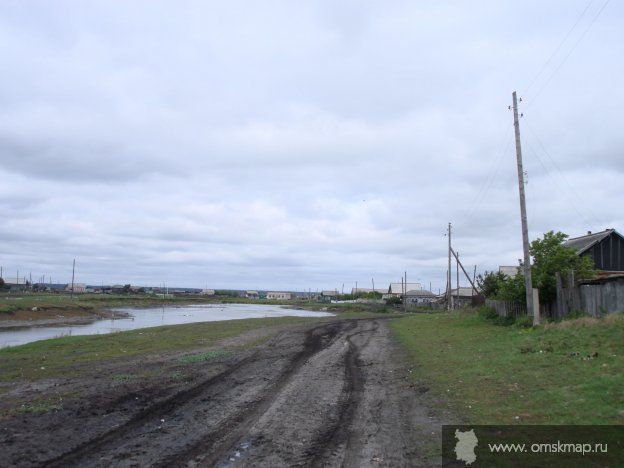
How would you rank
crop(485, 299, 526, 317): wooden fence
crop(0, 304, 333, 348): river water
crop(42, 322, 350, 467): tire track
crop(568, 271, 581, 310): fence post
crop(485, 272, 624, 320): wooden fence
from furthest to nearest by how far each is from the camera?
crop(0, 304, 333, 348): river water, crop(485, 299, 526, 317): wooden fence, crop(568, 271, 581, 310): fence post, crop(485, 272, 624, 320): wooden fence, crop(42, 322, 350, 467): tire track

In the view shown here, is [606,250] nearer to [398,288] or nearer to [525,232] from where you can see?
[525,232]

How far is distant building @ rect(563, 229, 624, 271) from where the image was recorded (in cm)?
3453

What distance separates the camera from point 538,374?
37.5ft

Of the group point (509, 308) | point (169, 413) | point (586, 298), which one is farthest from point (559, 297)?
point (169, 413)

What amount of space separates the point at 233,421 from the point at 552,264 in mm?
19943

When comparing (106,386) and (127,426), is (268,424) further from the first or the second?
(106,386)

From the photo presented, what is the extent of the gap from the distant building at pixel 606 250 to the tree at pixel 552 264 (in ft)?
37.1

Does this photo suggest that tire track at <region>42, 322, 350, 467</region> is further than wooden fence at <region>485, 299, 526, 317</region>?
No

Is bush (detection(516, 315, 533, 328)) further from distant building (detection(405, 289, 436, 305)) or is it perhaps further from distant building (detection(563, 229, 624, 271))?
distant building (detection(405, 289, 436, 305))

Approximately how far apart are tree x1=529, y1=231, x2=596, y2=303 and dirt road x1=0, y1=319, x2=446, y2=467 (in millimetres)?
12234

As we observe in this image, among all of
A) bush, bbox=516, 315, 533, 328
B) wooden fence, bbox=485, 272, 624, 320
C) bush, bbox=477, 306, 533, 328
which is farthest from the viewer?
bush, bbox=477, 306, 533, 328

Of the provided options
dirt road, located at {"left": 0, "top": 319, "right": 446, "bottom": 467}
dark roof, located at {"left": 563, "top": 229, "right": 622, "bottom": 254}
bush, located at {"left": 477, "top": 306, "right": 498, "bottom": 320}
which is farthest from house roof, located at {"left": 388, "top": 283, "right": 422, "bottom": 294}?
dirt road, located at {"left": 0, "top": 319, "right": 446, "bottom": 467}

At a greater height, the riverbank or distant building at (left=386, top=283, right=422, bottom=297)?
distant building at (left=386, top=283, right=422, bottom=297)

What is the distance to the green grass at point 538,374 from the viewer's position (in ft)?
27.5
